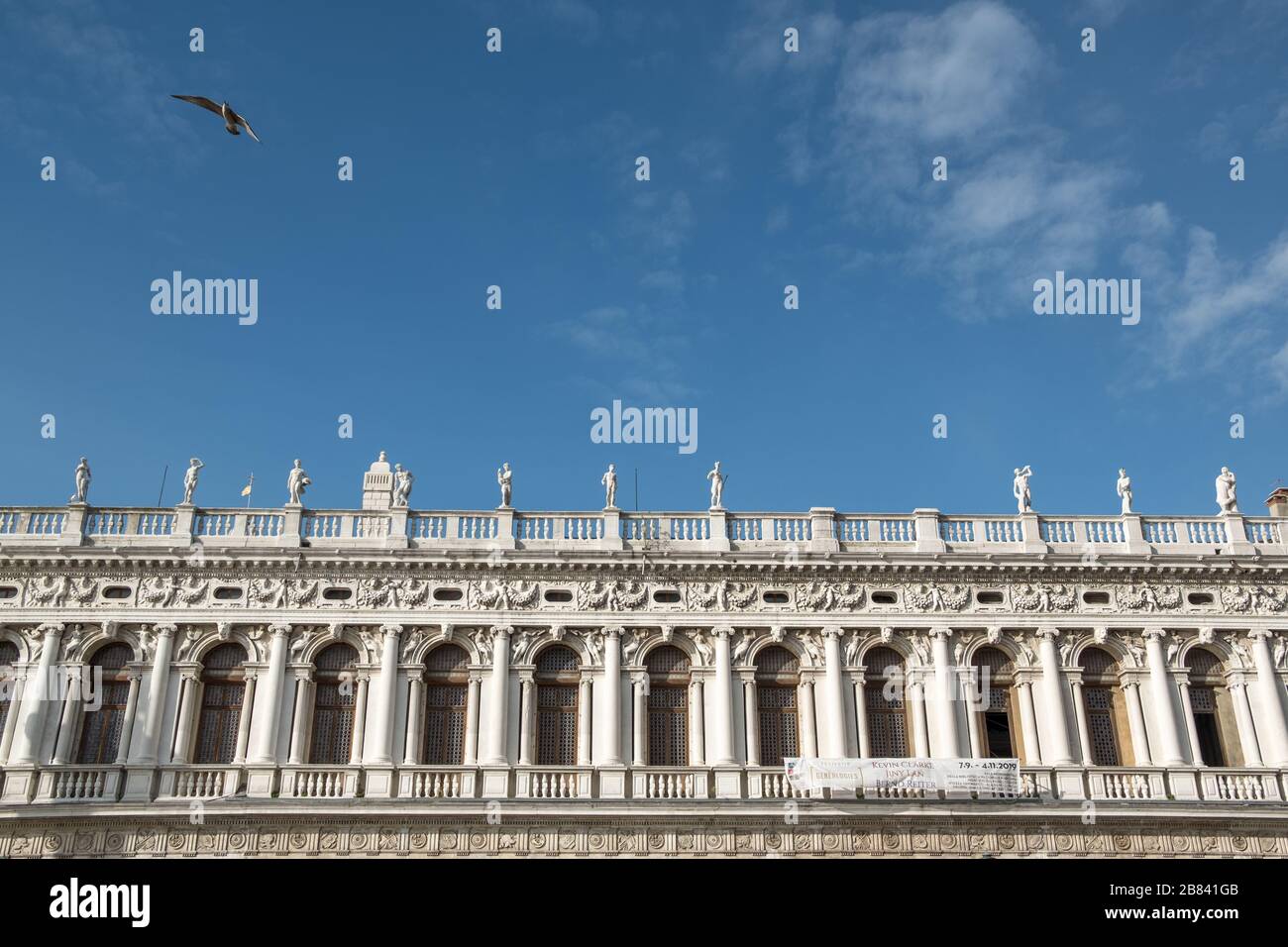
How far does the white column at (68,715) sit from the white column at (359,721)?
5.97m

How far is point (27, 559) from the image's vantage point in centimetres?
2872

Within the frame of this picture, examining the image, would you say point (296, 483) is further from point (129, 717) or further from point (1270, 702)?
point (1270, 702)

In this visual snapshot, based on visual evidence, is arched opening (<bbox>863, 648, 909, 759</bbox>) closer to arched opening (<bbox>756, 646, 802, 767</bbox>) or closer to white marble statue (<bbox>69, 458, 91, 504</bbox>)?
arched opening (<bbox>756, 646, 802, 767</bbox>)

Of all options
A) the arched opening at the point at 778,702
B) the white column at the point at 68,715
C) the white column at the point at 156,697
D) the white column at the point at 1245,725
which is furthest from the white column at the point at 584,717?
the white column at the point at 1245,725

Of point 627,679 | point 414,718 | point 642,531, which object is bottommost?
point 414,718

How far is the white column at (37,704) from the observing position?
2720 cm

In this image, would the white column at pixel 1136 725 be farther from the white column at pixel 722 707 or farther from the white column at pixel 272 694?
→ the white column at pixel 272 694

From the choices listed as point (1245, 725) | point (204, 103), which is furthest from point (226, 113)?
point (1245, 725)

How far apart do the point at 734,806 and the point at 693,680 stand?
3.26 meters

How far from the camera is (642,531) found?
30062 mm

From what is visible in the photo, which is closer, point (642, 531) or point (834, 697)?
point (834, 697)

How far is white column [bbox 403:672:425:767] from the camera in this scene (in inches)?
1093

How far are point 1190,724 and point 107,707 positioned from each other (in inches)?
953
